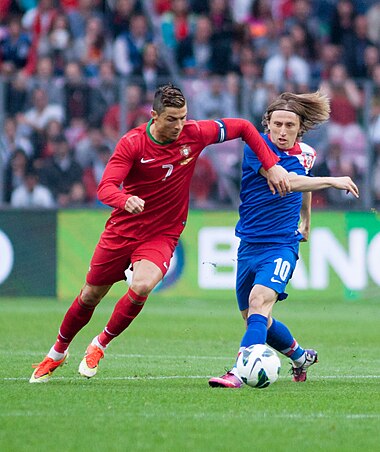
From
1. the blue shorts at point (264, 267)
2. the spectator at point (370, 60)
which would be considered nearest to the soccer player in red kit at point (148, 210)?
the blue shorts at point (264, 267)

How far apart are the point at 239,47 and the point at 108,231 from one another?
11.9 m

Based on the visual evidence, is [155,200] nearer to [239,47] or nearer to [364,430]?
[364,430]

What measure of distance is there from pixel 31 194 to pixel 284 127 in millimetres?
9342

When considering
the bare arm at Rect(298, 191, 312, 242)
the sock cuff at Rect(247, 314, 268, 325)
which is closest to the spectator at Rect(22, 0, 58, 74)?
the bare arm at Rect(298, 191, 312, 242)

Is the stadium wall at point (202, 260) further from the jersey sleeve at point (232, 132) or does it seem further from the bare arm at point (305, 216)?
the jersey sleeve at point (232, 132)

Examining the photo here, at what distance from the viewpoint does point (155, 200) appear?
28.5 ft

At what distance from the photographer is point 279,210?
870 centimetres

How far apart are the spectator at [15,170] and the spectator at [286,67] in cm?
438

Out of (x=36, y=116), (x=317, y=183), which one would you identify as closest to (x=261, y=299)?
(x=317, y=183)

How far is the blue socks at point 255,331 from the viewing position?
26.4ft

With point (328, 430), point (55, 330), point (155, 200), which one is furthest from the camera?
point (55, 330)

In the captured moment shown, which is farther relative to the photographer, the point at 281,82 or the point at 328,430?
the point at 281,82

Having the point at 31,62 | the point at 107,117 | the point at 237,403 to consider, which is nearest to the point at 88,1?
the point at 31,62

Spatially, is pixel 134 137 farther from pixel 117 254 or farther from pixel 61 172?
pixel 61 172
